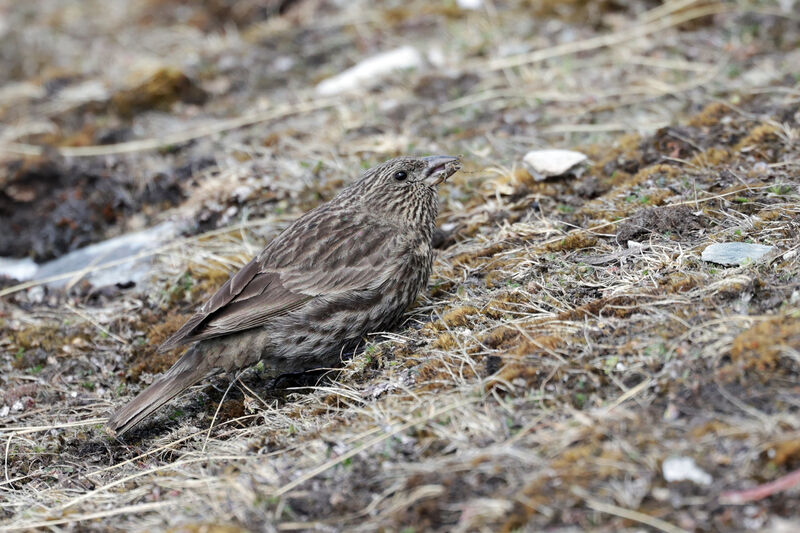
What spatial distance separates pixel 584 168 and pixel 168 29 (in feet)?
24.2

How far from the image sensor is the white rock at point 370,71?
29.7 feet

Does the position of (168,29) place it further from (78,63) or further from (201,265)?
(201,265)

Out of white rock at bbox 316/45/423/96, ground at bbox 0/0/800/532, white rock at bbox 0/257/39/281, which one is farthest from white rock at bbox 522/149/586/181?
white rock at bbox 0/257/39/281

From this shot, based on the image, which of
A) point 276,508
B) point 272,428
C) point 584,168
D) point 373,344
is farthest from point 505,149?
point 276,508

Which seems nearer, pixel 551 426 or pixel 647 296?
pixel 551 426

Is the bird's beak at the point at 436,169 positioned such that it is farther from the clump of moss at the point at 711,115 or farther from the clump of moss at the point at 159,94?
the clump of moss at the point at 159,94

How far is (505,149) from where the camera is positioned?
743cm

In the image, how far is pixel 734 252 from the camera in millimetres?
4711

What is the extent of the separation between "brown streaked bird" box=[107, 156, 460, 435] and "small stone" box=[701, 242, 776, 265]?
6.26ft

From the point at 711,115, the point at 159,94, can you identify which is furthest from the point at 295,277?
the point at 159,94

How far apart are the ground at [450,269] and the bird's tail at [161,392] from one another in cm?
21

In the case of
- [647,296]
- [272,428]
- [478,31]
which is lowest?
[272,428]

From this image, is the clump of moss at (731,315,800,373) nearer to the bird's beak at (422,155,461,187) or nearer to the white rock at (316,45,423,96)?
the bird's beak at (422,155,461,187)

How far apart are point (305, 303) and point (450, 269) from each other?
121 centimetres
